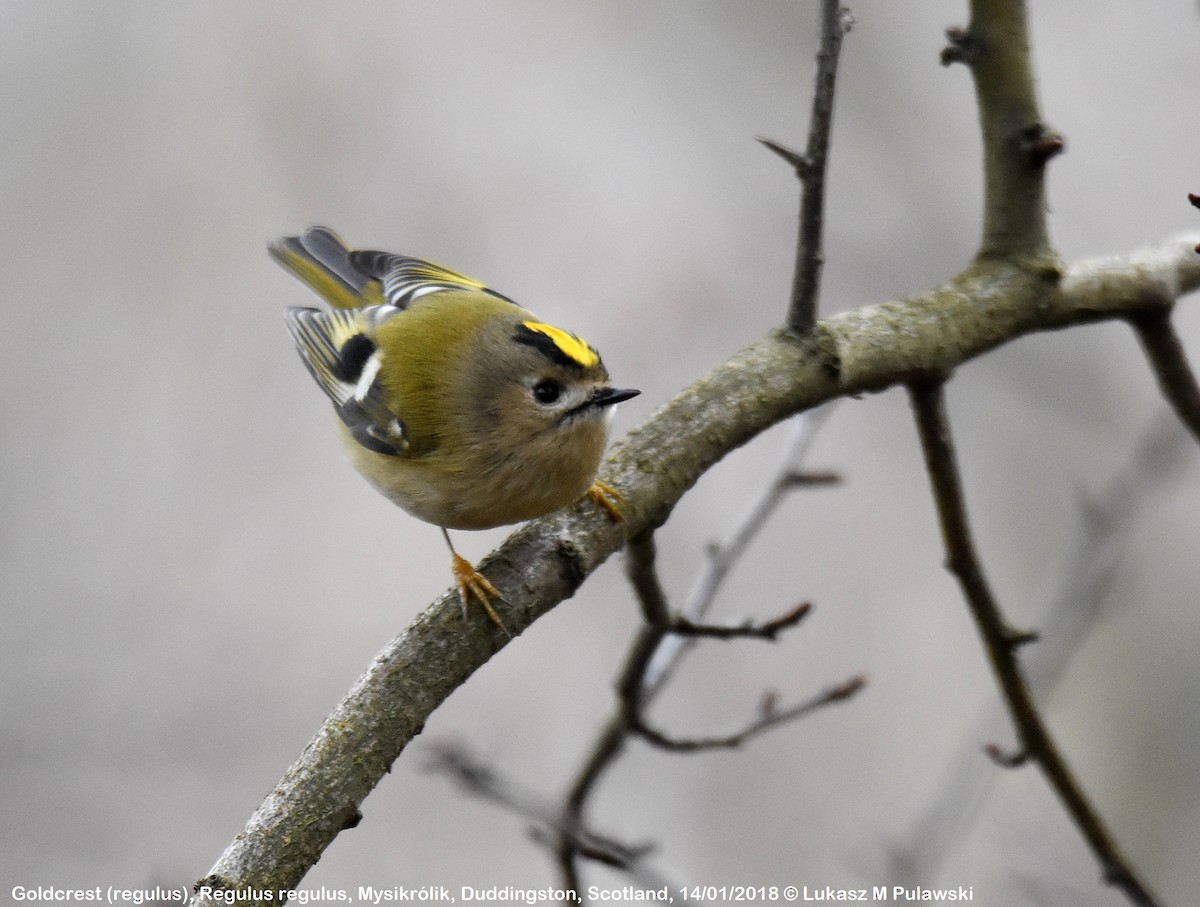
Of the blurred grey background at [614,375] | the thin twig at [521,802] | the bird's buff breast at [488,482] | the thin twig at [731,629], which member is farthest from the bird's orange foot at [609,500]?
the blurred grey background at [614,375]

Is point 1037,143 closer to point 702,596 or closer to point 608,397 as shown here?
point 608,397

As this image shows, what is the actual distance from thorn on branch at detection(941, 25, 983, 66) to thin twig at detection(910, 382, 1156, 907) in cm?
53

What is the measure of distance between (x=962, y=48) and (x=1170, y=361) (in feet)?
1.98

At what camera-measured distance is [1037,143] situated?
1810mm

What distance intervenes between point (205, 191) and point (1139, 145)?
11.7 feet

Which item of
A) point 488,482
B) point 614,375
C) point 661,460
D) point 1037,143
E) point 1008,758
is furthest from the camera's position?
point 614,375

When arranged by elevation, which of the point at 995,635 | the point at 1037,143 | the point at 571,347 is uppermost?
the point at 1037,143

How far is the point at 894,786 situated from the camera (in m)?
4.13

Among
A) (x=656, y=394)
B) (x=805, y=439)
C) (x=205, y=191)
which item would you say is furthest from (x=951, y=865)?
(x=205, y=191)

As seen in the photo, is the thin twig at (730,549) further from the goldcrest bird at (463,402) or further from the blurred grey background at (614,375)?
the blurred grey background at (614,375)

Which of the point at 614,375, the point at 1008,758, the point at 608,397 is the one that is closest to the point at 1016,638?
the point at 1008,758

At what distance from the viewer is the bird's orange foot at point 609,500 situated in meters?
1.62

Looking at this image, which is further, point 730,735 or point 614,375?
point 614,375

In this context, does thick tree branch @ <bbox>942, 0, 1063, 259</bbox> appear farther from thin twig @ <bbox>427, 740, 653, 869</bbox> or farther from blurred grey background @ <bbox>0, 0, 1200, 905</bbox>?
blurred grey background @ <bbox>0, 0, 1200, 905</bbox>
